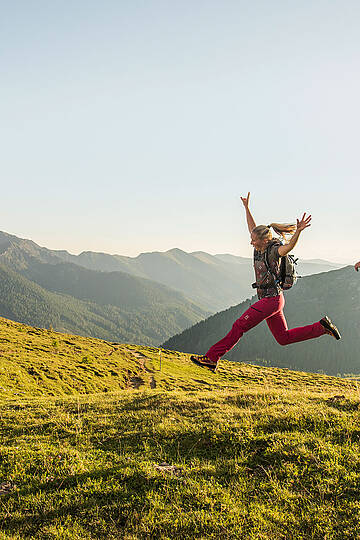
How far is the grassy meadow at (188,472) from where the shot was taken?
5574mm

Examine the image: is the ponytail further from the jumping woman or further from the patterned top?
the patterned top

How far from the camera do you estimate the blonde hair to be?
25.6 ft

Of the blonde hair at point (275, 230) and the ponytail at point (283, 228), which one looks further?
the ponytail at point (283, 228)

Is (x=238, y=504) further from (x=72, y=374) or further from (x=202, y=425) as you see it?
(x=72, y=374)

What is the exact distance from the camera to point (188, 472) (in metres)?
7.20

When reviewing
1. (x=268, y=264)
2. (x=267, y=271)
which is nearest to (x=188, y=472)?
(x=267, y=271)

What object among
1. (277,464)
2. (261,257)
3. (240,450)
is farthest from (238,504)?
(261,257)

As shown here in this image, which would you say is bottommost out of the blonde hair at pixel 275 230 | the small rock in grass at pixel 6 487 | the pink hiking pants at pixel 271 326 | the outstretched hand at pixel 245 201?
the small rock in grass at pixel 6 487

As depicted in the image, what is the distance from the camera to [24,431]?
1112cm

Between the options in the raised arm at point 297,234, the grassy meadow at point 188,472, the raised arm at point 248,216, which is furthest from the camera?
the raised arm at point 248,216

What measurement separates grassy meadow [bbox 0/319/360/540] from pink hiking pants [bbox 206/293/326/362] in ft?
8.21

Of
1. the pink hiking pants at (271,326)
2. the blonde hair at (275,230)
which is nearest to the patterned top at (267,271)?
the pink hiking pants at (271,326)

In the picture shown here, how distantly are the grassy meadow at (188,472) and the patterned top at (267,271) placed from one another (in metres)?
3.70

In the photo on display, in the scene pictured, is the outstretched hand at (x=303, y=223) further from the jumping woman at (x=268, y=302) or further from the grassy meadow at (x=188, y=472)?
the grassy meadow at (x=188, y=472)
